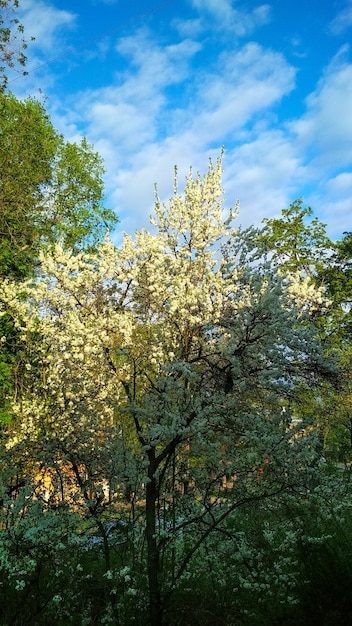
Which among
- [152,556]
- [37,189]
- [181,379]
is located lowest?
[152,556]

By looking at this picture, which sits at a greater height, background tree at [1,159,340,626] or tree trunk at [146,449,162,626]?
background tree at [1,159,340,626]

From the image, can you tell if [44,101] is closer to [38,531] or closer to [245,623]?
[38,531]

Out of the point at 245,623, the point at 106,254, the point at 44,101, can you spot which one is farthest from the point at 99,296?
the point at 44,101

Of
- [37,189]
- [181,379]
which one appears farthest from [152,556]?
[37,189]

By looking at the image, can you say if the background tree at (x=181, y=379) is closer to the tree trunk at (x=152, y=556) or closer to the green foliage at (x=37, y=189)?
the tree trunk at (x=152, y=556)

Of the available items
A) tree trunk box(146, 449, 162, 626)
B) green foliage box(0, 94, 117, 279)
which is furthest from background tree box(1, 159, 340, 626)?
green foliage box(0, 94, 117, 279)

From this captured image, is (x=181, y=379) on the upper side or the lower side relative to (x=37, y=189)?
lower

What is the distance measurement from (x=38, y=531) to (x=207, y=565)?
3084mm

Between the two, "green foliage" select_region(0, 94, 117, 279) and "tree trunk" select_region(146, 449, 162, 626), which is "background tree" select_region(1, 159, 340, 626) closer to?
"tree trunk" select_region(146, 449, 162, 626)

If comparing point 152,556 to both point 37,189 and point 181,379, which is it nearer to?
point 181,379

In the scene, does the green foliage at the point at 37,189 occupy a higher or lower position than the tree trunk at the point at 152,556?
higher

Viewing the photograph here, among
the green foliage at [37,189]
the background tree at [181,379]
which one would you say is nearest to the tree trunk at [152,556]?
the background tree at [181,379]

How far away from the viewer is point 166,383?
22.6 feet

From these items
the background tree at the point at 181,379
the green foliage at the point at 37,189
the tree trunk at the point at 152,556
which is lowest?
the tree trunk at the point at 152,556
